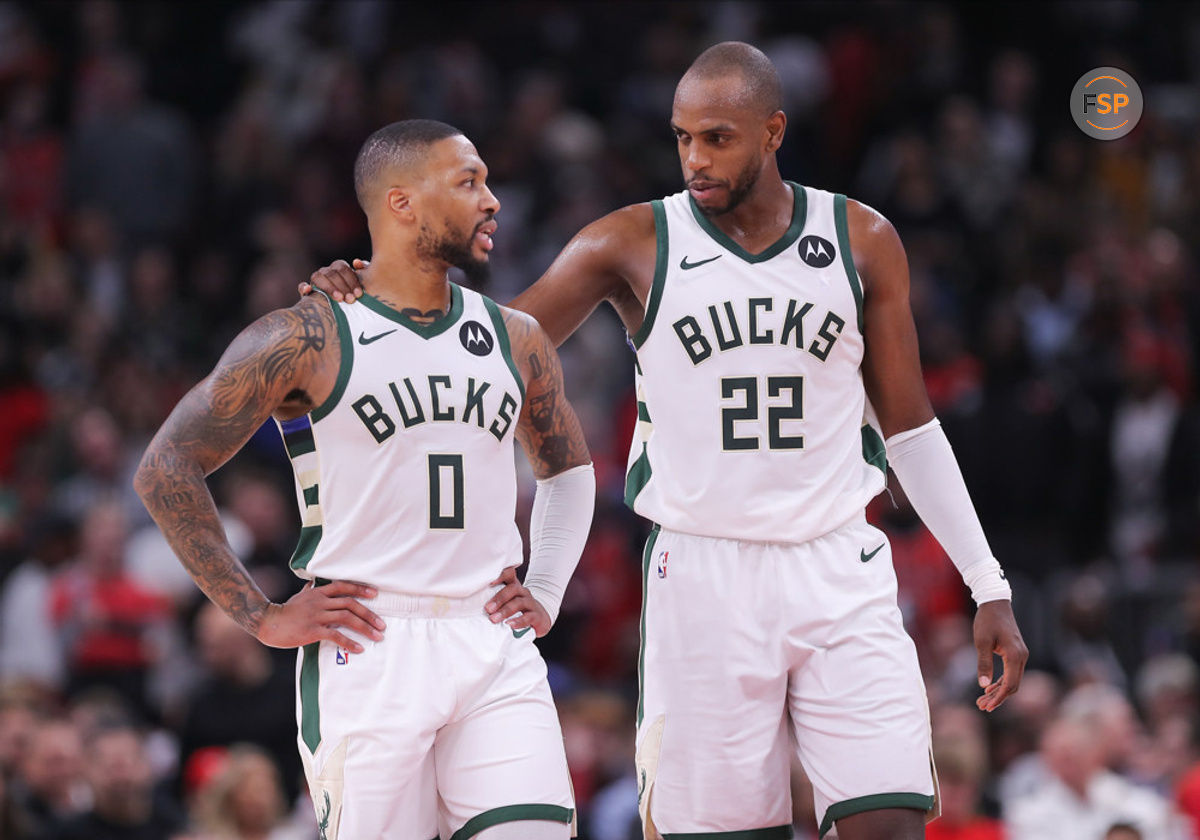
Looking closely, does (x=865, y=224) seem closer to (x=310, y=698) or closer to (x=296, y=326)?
(x=296, y=326)

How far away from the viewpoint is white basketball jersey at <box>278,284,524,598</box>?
522cm

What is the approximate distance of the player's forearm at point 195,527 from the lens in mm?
5156

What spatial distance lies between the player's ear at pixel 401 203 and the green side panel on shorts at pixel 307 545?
0.94m

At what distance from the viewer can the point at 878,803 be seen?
5.46 metres

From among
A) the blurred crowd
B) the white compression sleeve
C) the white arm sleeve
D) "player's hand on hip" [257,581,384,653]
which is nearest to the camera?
"player's hand on hip" [257,581,384,653]

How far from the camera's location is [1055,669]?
1118cm

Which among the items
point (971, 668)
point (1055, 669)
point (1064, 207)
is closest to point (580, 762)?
point (971, 668)

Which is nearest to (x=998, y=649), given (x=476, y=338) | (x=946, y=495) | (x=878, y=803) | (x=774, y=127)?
(x=946, y=495)

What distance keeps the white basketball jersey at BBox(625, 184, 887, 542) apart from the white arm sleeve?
0.71 ft

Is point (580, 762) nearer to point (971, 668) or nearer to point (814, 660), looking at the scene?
point (971, 668)

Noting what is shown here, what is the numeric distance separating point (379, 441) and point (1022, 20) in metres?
11.6

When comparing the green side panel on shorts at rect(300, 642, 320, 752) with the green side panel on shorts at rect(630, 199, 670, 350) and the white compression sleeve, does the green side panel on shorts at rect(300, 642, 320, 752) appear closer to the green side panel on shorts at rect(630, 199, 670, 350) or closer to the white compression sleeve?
the green side panel on shorts at rect(630, 199, 670, 350)

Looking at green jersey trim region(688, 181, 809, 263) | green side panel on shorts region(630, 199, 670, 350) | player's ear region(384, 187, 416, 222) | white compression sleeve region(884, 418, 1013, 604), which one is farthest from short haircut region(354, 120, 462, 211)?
white compression sleeve region(884, 418, 1013, 604)

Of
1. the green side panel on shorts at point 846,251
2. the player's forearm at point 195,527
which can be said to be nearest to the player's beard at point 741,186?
the green side panel on shorts at point 846,251
